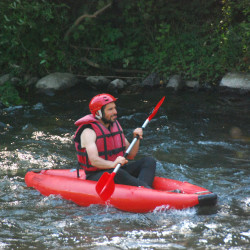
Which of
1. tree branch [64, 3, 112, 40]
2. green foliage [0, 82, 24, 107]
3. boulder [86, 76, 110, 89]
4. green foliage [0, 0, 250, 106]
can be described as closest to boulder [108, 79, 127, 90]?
boulder [86, 76, 110, 89]

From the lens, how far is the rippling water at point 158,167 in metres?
3.40

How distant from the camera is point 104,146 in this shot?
162 inches

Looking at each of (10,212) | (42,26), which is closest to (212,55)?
(42,26)

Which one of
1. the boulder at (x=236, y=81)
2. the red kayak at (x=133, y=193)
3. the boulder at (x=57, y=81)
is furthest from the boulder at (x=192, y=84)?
the red kayak at (x=133, y=193)

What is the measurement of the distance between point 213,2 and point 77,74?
3.56 meters

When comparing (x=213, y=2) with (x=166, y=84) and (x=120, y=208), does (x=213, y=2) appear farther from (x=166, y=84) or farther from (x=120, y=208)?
(x=120, y=208)

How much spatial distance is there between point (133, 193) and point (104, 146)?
524mm

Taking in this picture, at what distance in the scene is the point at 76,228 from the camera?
143 inches

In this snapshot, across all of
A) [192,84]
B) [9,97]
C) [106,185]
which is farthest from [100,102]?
[192,84]

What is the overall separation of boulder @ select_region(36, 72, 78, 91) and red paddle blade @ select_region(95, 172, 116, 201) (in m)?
6.10

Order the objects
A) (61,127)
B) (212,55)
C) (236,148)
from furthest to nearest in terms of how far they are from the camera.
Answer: (212,55)
(61,127)
(236,148)

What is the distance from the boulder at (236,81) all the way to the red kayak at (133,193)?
4831 mm

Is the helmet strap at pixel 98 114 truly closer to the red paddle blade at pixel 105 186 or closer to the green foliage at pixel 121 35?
the red paddle blade at pixel 105 186

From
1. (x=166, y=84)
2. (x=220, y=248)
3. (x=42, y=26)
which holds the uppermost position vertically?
(x=42, y=26)
